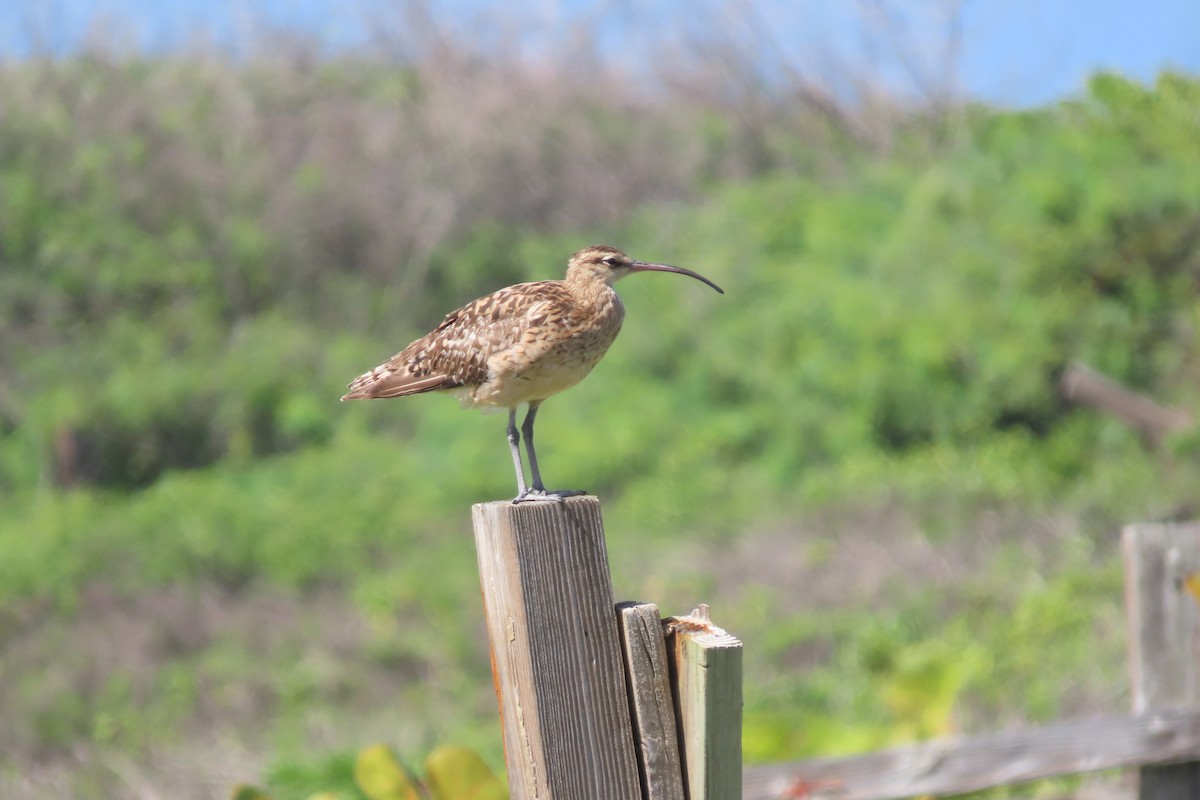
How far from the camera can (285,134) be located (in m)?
19.7

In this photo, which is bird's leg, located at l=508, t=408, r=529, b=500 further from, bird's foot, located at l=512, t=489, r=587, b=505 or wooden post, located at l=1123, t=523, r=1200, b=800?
wooden post, located at l=1123, t=523, r=1200, b=800

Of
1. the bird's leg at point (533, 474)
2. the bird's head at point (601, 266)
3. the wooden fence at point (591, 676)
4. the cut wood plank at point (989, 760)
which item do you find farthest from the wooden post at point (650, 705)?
the cut wood plank at point (989, 760)

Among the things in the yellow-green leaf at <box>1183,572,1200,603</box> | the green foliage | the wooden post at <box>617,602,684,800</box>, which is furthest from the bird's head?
the yellow-green leaf at <box>1183,572,1200,603</box>

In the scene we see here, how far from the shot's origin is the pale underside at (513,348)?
346cm

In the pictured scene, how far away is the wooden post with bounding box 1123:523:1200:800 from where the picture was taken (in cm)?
455

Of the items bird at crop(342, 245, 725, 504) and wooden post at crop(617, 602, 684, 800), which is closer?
wooden post at crop(617, 602, 684, 800)

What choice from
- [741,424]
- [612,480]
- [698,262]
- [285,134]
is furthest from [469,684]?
[285,134]

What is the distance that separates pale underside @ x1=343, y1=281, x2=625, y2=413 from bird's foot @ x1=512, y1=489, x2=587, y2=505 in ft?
1.08

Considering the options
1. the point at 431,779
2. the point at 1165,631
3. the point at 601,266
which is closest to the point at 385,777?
the point at 431,779

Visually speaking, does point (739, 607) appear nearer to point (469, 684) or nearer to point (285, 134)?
point (469, 684)

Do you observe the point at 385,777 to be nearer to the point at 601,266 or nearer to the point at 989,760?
the point at 601,266

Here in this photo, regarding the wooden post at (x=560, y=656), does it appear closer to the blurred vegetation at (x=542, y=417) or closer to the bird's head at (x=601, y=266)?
the bird's head at (x=601, y=266)

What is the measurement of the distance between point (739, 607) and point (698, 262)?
23.4 feet

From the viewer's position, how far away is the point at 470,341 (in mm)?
3557
